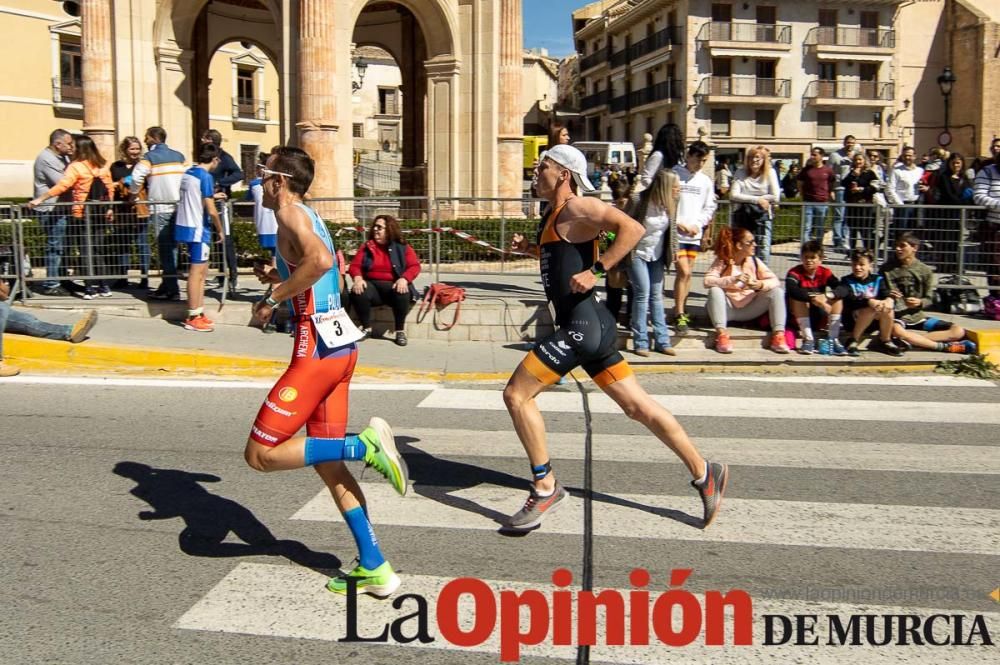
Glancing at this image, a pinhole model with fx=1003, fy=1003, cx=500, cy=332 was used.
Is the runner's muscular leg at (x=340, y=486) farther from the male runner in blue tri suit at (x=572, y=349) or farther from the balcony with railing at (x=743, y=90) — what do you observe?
the balcony with railing at (x=743, y=90)

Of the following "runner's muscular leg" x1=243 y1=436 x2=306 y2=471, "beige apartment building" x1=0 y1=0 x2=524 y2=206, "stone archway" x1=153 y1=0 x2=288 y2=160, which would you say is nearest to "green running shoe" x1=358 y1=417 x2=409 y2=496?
"runner's muscular leg" x1=243 y1=436 x2=306 y2=471

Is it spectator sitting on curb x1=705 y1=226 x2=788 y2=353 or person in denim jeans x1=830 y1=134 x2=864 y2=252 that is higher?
person in denim jeans x1=830 y1=134 x2=864 y2=252

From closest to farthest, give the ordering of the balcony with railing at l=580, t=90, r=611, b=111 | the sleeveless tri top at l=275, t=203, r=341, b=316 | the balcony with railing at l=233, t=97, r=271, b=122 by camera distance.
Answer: the sleeveless tri top at l=275, t=203, r=341, b=316
the balcony with railing at l=233, t=97, r=271, b=122
the balcony with railing at l=580, t=90, r=611, b=111

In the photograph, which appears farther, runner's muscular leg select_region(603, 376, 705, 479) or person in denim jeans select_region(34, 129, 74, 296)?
person in denim jeans select_region(34, 129, 74, 296)

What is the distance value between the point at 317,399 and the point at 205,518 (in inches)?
54.9

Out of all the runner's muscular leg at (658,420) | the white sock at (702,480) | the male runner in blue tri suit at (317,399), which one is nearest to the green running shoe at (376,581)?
the male runner in blue tri suit at (317,399)

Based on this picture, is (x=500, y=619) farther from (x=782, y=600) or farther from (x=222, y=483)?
(x=222, y=483)

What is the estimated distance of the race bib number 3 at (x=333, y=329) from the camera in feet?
15.5

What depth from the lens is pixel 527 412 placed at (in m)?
5.50

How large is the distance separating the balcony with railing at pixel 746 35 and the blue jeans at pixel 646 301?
53.7 metres

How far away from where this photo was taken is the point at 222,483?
6.20 meters

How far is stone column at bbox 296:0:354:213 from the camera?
16969mm

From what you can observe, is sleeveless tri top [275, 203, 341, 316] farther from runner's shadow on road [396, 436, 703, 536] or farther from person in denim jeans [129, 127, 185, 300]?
person in denim jeans [129, 127, 185, 300]

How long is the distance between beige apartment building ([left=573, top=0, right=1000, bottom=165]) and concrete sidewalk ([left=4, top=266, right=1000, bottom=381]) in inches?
2005
